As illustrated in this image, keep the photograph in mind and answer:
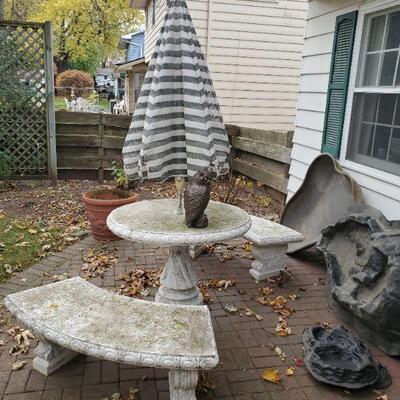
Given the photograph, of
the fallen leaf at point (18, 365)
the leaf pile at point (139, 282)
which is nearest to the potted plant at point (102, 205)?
the leaf pile at point (139, 282)

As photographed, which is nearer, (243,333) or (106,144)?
(243,333)

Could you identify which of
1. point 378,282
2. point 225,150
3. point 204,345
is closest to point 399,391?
point 378,282

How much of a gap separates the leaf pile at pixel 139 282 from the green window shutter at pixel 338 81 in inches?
101

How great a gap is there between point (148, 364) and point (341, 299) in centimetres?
191

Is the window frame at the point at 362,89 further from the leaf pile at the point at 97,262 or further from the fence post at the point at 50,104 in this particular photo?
the fence post at the point at 50,104

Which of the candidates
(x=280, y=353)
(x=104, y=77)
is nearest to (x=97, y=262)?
(x=280, y=353)

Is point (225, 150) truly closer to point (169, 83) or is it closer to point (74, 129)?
point (169, 83)

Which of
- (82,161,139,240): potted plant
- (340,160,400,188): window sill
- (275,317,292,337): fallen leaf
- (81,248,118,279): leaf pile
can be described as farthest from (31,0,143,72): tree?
(275,317,292,337): fallen leaf

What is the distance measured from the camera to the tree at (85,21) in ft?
72.8

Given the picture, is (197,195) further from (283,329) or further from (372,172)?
(372,172)

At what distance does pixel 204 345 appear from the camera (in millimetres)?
2271

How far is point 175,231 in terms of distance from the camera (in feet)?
9.74

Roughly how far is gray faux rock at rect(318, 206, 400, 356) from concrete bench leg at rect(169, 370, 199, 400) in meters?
1.53

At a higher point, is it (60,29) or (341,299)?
(60,29)
